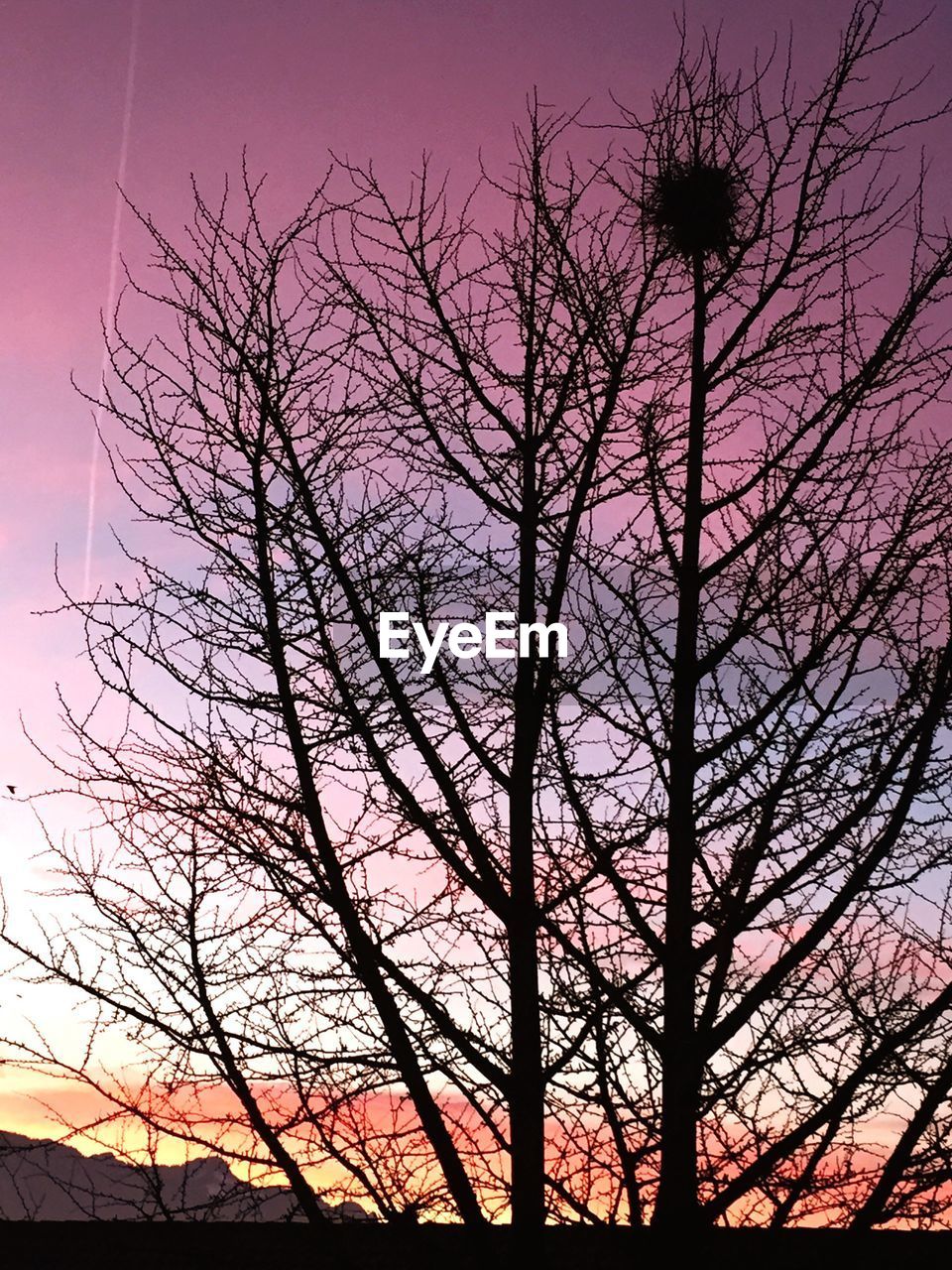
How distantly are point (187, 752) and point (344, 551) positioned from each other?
1.20 meters

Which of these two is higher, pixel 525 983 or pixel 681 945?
pixel 681 945

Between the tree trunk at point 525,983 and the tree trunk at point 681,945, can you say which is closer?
the tree trunk at point 525,983

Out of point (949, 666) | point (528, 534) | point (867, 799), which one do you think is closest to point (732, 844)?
point (867, 799)

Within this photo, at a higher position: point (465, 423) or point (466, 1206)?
point (465, 423)

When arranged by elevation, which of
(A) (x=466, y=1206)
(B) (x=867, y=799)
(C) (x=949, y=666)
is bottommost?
(A) (x=466, y=1206)

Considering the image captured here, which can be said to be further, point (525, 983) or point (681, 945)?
point (681, 945)

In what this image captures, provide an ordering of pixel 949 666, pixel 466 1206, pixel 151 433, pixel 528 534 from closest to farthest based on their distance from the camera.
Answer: pixel 466 1206
pixel 949 666
pixel 528 534
pixel 151 433

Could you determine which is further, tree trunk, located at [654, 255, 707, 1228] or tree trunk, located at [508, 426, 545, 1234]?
tree trunk, located at [654, 255, 707, 1228]

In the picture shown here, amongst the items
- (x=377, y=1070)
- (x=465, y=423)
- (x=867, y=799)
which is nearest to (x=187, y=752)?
(x=377, y=1070)

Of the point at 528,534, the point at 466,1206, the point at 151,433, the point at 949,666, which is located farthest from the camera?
the point at 151,433

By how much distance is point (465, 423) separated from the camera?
645 centimetres

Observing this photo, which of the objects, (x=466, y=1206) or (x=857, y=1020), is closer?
(x=466, y=1206)

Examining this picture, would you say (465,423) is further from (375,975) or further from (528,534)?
(375,975)

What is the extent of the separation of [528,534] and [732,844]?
6.06ft
